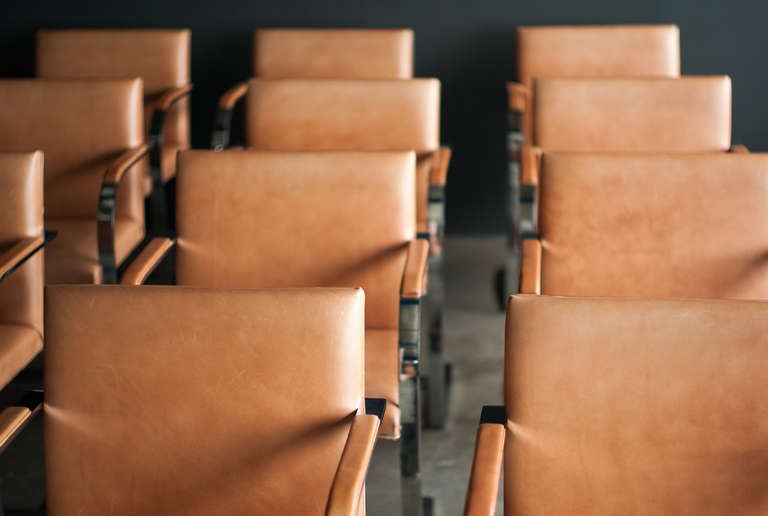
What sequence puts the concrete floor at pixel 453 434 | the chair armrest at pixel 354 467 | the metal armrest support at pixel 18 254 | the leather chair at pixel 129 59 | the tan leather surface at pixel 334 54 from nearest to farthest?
the chair armrest at pixel 354 467 < the metal armrest support at pixel 18 254 < the concrete floor at pixel 453 434 < the tan leather surface at pixel 334 54 < the leather chair at pixel 129 59

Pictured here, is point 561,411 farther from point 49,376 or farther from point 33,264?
point 33,264

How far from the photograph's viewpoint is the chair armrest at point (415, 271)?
2.13 metres

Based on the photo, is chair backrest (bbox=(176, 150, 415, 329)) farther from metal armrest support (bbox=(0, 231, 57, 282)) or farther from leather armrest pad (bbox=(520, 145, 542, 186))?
leather armrest pad (bbox=(520, 145, 542, 186))

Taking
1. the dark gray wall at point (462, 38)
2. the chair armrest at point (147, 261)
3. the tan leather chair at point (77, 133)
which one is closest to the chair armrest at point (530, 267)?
the chair armrest at point (147, 261)

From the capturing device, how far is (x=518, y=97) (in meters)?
3.72

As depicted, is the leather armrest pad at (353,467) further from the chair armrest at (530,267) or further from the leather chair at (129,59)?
the leather chair at (129,59)

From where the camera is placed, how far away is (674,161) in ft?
7.29

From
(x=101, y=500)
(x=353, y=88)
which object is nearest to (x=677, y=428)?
(x=101, y=500)

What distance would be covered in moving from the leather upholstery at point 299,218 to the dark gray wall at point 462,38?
2.10 meters

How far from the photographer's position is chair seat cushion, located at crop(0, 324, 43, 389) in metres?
2.22

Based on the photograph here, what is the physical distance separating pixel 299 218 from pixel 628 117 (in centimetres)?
119

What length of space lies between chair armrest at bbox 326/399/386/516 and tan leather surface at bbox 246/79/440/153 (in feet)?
4.87

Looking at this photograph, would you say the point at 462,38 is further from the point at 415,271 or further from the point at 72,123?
the point at 415,271

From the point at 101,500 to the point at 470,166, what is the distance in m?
3.02
